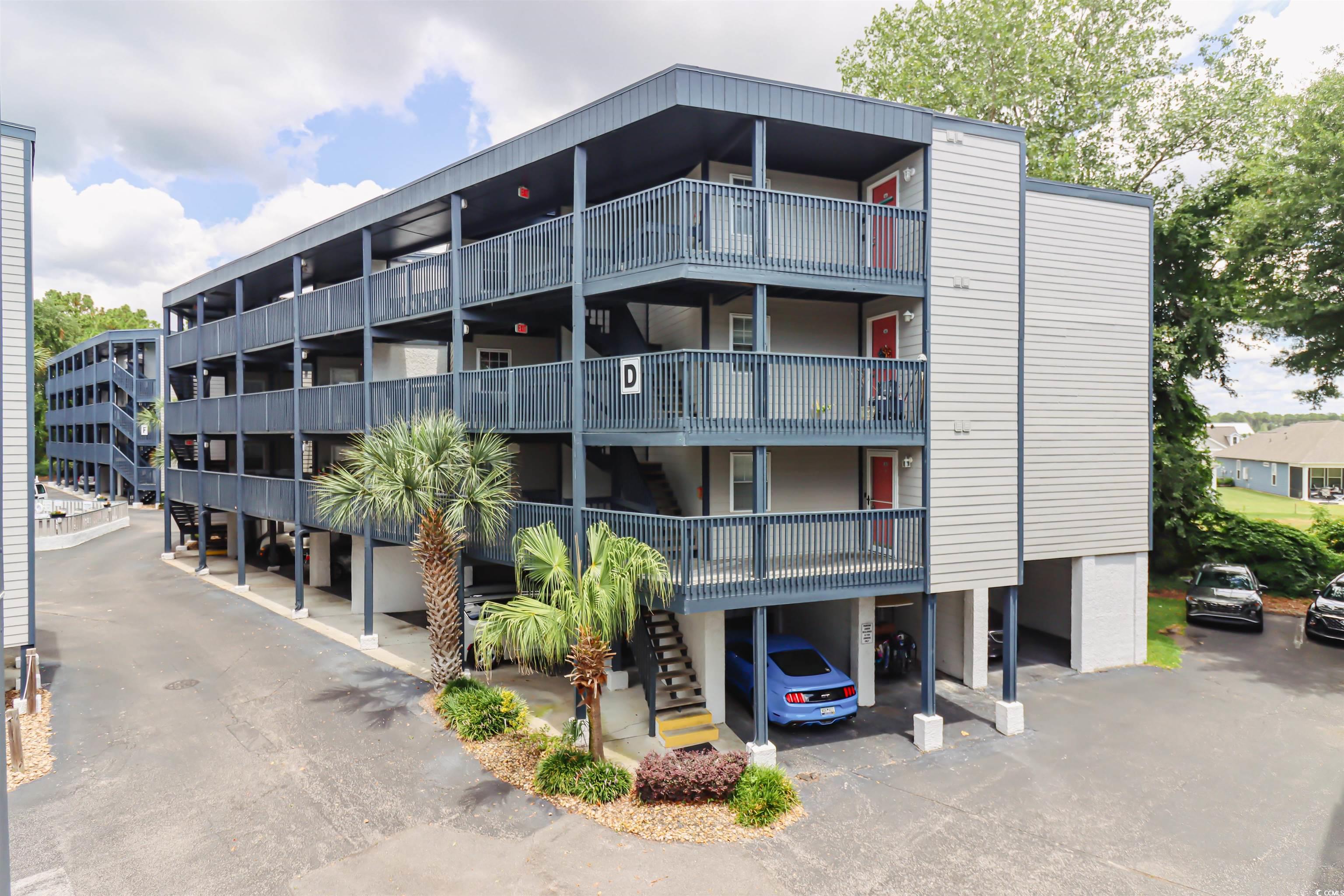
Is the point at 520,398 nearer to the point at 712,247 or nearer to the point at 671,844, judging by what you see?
the point at 712,247

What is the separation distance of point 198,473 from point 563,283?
68.2 feet

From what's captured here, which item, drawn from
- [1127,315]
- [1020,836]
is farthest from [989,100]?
[1020,836]

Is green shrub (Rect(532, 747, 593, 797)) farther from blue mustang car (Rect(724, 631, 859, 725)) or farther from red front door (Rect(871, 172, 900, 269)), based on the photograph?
red front door (Rect(871, 172, 900, 269))

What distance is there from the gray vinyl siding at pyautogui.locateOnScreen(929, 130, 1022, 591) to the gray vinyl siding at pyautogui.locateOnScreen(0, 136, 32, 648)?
715 inches

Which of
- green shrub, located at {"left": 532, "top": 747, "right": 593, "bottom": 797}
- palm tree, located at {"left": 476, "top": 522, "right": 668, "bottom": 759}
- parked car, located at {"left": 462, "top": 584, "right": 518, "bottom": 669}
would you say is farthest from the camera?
parked car, located at {"left": 462, "top": 584, "right": 518, "bottom": 669}

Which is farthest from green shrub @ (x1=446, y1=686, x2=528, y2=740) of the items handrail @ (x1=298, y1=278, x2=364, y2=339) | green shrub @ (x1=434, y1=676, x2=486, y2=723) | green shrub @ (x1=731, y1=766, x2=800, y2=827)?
handrail @ (x1=298, y1=278, x2=364, y2=339)

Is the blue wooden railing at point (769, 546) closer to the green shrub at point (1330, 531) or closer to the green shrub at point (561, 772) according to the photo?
the green shrub at point (561, 772)

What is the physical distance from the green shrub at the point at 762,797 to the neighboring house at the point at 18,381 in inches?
572

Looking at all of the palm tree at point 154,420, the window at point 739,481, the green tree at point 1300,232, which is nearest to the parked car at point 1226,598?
the green tree at point 1300,232

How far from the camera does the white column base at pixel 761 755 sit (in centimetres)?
1162

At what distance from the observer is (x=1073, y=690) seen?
1568 centimetres

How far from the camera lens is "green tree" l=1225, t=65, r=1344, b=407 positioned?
19469mm

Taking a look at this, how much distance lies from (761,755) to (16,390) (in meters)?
16.5

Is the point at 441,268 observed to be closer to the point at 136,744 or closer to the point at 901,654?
the point at 136,744
